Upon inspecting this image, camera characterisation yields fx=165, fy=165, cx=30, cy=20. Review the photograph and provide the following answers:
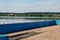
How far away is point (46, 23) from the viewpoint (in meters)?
23.0

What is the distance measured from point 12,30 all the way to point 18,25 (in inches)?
34.4

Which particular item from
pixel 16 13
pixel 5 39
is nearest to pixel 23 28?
pixel 5 39

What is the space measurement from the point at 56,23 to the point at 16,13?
23.2m

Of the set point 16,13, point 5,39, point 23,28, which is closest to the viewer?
point 5,39

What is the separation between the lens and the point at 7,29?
48.8 ft

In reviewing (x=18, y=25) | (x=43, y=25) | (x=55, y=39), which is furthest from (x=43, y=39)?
(x=43, y=25)

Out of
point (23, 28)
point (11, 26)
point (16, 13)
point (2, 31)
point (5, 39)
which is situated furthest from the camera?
point (16, 13)

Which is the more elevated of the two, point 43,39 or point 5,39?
point 5,39

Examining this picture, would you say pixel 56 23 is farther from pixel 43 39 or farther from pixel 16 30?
pixel 43 39

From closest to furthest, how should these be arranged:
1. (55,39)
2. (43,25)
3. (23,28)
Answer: (55,39), (23,28), (43,25)

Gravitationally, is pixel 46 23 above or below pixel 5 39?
below

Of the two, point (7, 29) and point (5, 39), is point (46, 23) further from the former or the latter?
point (5, 39)

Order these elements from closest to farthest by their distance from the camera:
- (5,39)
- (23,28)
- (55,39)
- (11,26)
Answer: (5,39), (55,39), (11,26), (23,28)

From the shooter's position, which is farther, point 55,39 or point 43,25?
point 43,25
